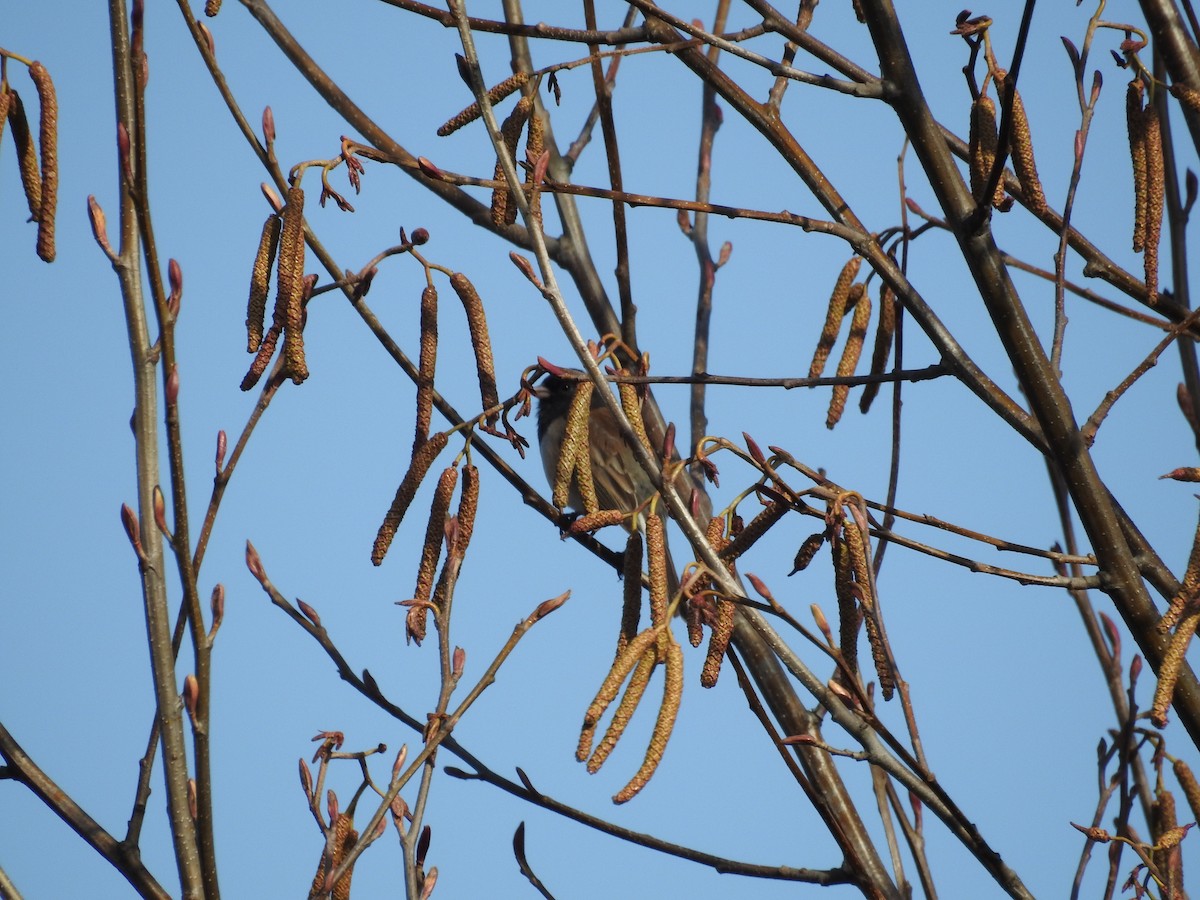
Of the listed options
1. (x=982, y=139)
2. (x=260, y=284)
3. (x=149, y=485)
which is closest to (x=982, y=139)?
(x=982, y=139)

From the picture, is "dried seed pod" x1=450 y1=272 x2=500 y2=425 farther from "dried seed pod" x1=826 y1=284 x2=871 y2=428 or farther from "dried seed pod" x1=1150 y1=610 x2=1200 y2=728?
"dried seed pod" x1=1150 y1=610 x2=1200 y2=728

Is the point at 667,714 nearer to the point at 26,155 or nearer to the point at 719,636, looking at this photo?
the point at 719,636

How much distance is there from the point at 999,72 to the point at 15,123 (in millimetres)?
1842

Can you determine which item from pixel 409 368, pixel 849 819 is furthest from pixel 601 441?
pixel 409 368

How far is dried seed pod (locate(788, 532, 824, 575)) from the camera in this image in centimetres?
210

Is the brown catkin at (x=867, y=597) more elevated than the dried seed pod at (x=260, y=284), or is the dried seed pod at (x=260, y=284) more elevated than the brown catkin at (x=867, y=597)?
the dried seed pod at (x=260, y=284)

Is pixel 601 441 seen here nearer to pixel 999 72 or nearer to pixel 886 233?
pixel 886 233

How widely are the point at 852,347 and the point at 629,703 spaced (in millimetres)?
1321

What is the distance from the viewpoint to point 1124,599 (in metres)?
2.20

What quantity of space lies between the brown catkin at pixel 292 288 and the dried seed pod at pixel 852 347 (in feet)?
4.08

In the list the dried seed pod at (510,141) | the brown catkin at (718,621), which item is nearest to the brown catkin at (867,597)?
the brown catkin at (718,621)

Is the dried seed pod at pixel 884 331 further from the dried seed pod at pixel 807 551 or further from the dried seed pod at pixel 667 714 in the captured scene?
the dried seed pod at pixel 667 714

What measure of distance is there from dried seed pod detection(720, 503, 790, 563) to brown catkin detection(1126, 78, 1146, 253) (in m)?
0.95

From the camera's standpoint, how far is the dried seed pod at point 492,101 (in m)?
2.27
